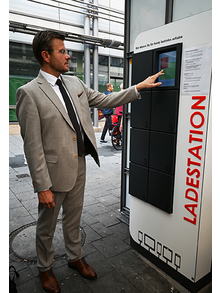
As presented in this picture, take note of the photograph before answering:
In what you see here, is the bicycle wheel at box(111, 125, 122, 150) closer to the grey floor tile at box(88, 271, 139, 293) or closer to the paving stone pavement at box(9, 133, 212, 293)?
the paving stone pavement at box(9, 133, 212, 293)

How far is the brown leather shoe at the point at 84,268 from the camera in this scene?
2.49 m

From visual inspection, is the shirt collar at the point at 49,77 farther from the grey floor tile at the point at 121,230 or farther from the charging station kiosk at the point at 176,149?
the grey floor tile at the point at 121,230

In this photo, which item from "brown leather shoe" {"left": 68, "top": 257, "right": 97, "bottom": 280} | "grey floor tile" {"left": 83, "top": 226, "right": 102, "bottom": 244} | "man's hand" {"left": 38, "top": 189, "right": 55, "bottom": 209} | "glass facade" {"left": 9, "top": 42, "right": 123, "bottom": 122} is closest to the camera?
"man's hand" {"left": 38, "top": 189, "right": 55, "bottom": 209}

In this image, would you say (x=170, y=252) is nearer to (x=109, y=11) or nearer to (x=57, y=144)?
(x=57, y=144)

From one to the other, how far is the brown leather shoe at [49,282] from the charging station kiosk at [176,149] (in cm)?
105

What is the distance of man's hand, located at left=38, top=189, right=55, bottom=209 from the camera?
2.13 meters

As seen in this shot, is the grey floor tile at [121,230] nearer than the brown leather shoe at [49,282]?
No

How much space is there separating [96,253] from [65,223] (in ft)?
2.21

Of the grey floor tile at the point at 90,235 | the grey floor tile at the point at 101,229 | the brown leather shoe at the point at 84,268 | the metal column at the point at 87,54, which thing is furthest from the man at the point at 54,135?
the metal column at the point at 87,54

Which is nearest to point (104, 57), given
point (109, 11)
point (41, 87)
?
point (109, 11)

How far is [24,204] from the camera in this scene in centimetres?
427

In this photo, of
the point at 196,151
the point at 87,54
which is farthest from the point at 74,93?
the point at 87,54

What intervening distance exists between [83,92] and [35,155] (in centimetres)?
85

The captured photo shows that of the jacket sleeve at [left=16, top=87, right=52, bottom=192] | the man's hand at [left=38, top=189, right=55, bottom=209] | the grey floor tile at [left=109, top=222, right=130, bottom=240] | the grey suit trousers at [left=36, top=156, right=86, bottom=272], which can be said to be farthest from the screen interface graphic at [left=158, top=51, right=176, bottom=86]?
the grey floor tile at [left=109, top=222, right=130, bottom=240]
